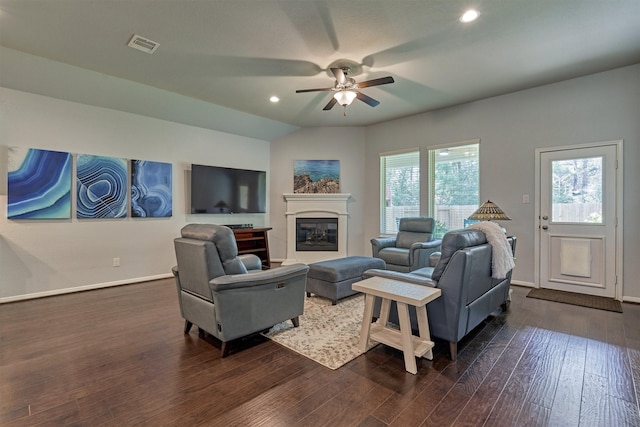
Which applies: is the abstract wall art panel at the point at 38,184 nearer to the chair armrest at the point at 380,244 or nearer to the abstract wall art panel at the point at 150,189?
the abstract wall art panel at the point at 150,189

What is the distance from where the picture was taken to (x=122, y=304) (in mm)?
3523

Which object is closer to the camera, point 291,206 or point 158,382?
point 158,382

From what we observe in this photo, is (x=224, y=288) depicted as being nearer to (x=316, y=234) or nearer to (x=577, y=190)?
(x=316, y=234)

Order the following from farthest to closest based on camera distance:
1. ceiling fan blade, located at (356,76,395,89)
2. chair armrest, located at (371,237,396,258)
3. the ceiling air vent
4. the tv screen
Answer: the tv screen → chair armrest, located at (371,237,396,258) → ceiling fan blade, located at (356,76,395,89) → the ceiling air vent

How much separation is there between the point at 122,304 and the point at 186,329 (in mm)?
1408

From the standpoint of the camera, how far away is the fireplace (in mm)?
6188

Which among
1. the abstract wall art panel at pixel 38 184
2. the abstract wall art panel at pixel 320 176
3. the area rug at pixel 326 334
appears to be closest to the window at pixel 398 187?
the abstract wall art panel at pixel 320 176

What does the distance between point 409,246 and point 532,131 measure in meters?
2.45

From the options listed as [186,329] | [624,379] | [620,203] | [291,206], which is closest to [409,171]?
[291,206]

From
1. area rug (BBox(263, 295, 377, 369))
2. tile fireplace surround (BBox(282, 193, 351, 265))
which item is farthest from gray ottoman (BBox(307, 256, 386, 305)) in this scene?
tile fireplace surround (BBox(282, 193, 351, 265))

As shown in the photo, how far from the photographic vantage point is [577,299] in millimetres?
3668

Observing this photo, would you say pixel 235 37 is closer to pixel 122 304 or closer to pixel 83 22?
pixel 83 22

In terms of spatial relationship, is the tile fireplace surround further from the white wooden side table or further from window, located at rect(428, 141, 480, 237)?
the white wooden side table

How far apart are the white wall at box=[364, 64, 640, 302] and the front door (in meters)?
0.12
